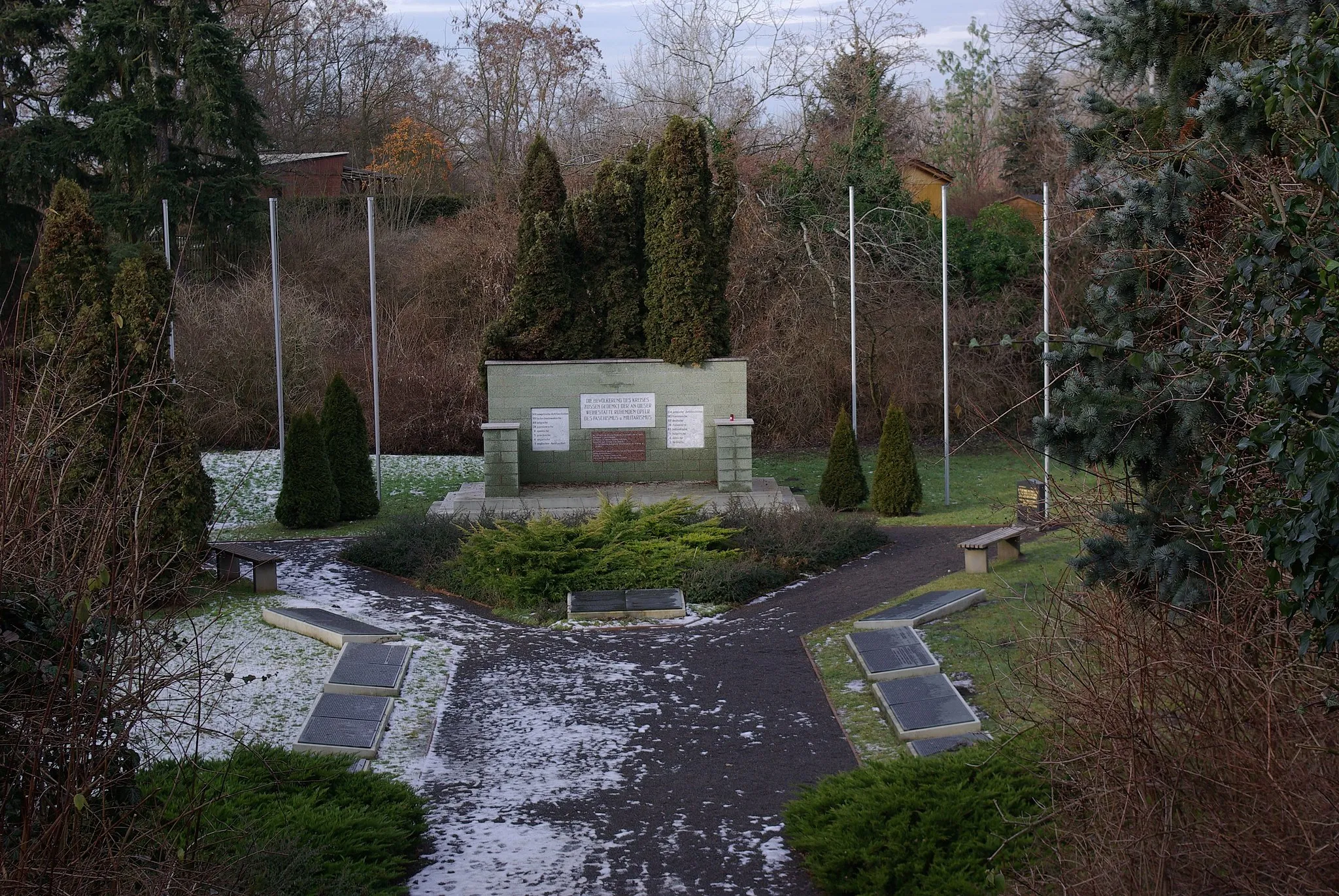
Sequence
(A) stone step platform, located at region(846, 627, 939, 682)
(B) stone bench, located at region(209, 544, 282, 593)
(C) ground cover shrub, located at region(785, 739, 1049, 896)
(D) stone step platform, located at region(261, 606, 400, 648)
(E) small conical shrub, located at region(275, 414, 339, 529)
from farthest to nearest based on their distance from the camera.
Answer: (E) small conical shrub, located at region(275, 414, 339, 529), (B) stone bench, located at region(209, 544, 282, 593), (D) stone step platform, located at region(261, 606, 400, 648), (A) stone step platform, located at region(846, 627, 939, 682), (C) ground cover shrub, located at region(785, 739, 1049, 896)

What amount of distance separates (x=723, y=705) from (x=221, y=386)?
52.8 ft

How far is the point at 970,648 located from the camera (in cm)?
960

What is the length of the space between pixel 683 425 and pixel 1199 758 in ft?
42.6

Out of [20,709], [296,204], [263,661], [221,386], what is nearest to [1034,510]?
[263,661]

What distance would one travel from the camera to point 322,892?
5.16 m

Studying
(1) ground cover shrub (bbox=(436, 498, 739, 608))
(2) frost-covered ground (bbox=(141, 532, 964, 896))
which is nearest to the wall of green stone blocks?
(1) ground cover shrub (bbox=(436, 498, 739, 608))

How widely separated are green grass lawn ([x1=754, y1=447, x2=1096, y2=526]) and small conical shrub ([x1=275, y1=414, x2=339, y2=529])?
7044mm

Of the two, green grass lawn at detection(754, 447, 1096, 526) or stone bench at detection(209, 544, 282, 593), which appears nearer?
stone bench at detection(209, 544, 282, 593)

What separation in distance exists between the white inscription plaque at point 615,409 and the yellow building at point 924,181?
43.1 feet

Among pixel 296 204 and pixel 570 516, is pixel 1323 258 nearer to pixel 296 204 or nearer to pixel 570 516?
pixel 570 516

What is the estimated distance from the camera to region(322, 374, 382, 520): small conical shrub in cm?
1634

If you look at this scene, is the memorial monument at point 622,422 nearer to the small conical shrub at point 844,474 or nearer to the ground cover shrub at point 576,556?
the small conical shrub at point 844,474

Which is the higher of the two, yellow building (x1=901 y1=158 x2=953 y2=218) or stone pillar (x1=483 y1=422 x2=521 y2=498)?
yellow building (x1=901 y1=158 x2=953 y2=218)

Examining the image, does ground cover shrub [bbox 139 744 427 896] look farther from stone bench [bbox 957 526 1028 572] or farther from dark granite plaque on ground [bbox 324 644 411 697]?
stone bench [bbox 957 526 1028 572]
